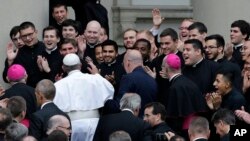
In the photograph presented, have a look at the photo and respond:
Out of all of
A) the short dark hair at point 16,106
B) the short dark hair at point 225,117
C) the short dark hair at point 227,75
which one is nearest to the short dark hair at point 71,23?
the short dark hair at point 227,75

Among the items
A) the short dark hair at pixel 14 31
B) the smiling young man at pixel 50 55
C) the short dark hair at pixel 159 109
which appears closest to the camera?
the short dark hair at pixel 159 109

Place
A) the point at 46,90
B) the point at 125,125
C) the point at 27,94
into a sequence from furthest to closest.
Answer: the point at 27,94 → the point at 46,90 → the point at 125,125

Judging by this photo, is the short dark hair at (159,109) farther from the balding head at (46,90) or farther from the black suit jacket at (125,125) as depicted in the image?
the balding head at (46,90)

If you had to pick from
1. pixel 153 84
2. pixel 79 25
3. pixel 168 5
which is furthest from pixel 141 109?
pixel 168 5

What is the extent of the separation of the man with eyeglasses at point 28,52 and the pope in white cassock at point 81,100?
1.80m

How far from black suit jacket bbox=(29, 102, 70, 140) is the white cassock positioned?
A: 0.90m

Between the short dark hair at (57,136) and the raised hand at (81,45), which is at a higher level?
the raised hand at (81,45)

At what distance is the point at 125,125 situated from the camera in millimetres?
21297

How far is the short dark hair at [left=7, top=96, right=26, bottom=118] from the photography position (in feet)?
68.7

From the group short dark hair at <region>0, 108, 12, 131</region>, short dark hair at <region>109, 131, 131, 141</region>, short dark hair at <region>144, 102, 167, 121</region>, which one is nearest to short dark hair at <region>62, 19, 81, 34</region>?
short dark hair at <region>144, 102, 167, 121</region>

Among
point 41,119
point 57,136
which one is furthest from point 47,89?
point 57,136

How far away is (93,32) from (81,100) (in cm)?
260

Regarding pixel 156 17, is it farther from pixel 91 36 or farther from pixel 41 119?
pixel 41 119

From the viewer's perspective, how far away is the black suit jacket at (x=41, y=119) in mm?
20969
